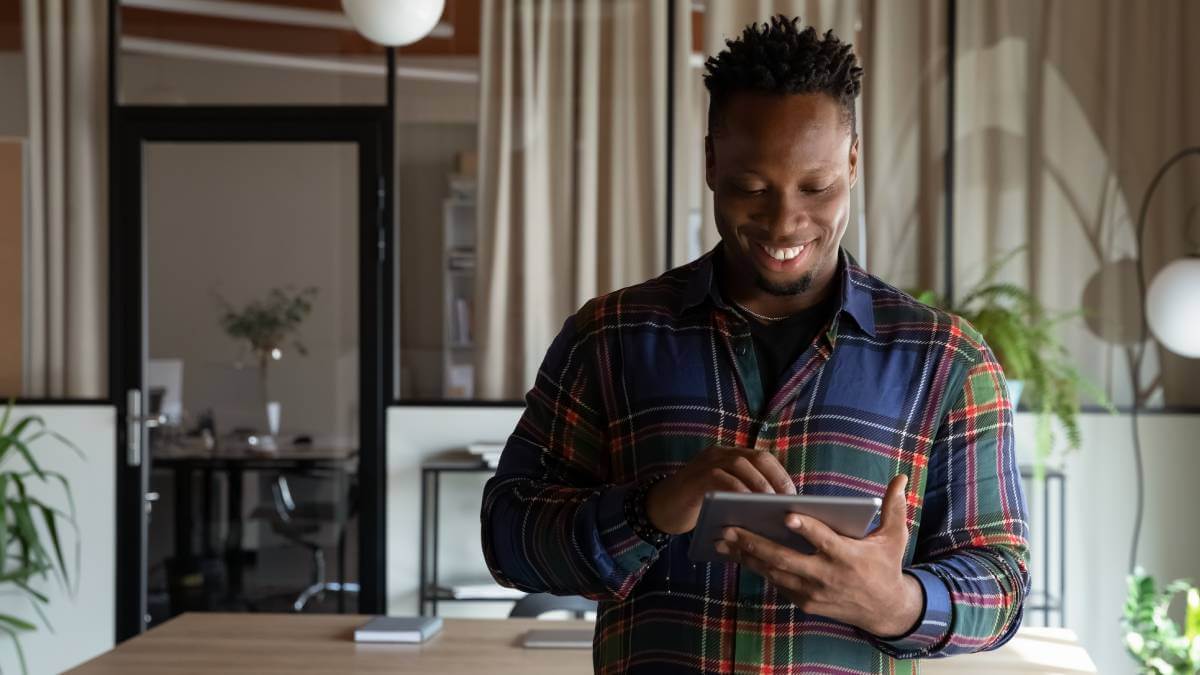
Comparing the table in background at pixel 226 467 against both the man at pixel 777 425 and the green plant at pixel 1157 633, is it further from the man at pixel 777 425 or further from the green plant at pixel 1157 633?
the man at pixel 777 425

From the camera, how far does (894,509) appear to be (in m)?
1.26

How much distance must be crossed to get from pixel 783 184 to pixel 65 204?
14.4 ft

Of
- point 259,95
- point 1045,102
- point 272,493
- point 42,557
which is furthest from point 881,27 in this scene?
point 42,557

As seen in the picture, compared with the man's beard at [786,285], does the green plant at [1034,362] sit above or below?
below

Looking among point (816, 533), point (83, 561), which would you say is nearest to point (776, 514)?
point (816, 533)

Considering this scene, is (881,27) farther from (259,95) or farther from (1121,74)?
(259,95)

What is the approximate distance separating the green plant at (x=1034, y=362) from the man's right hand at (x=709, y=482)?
3.27m

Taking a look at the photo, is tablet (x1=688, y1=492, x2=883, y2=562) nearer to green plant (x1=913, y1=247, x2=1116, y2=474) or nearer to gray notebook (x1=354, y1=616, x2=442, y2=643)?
gray notebook (x1=354, y1=616, x2=442, y2=643)

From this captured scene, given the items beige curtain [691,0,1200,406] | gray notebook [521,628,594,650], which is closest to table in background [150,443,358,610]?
beige curtain [691,0,1200,406]

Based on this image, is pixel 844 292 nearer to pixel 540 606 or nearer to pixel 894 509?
pixel 894 509

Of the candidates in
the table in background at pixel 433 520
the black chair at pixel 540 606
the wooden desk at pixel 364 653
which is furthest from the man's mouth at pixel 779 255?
the table in background at pixel 433 520

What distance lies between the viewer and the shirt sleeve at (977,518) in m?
1.32

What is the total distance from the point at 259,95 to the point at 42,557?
190 cm

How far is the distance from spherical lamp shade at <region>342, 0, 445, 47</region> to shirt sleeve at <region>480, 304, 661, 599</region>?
236 cm
